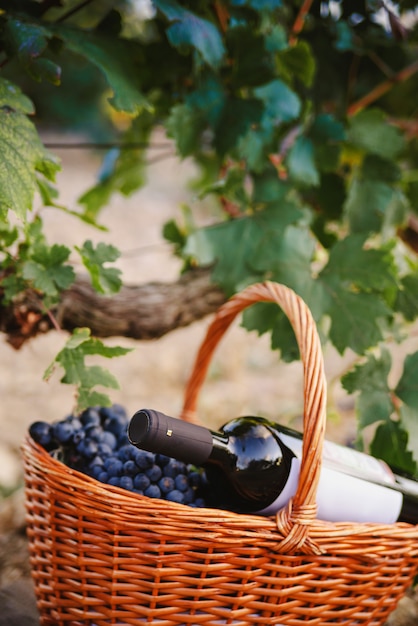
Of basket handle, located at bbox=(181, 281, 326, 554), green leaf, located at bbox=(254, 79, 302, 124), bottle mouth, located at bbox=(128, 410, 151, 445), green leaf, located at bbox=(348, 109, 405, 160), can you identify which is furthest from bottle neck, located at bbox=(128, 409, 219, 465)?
green leaf, located at bbox=(348, 109, 405, 160)

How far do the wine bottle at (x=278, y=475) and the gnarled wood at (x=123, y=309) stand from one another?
285 mm

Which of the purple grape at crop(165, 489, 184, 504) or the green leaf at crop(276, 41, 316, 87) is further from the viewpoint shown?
the green leaf at crop(276, 41, 316, 87)

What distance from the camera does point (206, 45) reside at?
0.81m

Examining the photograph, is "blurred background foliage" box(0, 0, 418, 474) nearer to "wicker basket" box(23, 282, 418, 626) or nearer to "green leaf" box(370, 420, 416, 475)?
"green leaf" box(370, 420, 416, 475)

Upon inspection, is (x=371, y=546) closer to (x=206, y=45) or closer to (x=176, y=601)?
(x=176, y=601)

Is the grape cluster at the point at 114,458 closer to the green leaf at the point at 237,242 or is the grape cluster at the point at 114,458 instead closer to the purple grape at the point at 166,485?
the purple grape at the point at 166,485

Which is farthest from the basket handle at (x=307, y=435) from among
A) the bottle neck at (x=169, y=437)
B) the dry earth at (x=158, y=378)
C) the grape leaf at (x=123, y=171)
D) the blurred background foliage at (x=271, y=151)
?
the grape leaf at (x=123, y=171)

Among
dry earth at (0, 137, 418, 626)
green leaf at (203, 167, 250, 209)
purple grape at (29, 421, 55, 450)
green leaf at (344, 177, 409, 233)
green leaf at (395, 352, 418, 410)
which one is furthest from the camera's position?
dry earth at (0, 137, 418, 626)

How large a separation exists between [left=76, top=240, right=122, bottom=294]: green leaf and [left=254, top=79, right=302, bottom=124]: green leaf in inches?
14.8

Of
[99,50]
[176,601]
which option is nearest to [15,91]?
[99,50]

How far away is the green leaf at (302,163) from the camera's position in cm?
101

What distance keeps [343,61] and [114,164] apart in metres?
0.50

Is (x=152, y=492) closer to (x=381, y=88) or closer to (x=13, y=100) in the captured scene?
(x=13, y=100)

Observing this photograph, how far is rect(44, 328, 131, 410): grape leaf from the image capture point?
738mm
